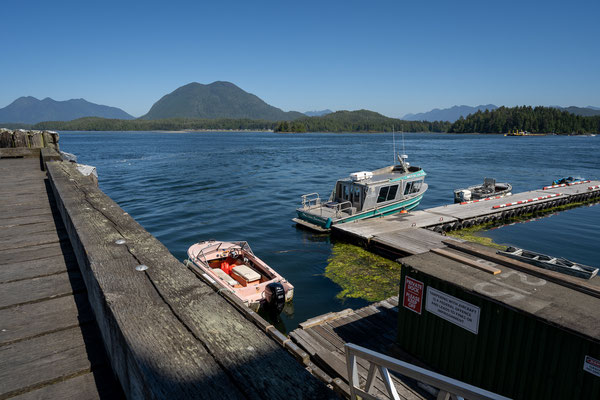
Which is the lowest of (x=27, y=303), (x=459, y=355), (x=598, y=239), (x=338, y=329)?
(x=598, y=239)

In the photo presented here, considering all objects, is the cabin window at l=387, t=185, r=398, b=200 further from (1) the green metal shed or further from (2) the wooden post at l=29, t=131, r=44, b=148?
(2) the wooden post at l=29, t=131, r=44, b=148

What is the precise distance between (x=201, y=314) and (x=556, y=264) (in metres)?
8.00

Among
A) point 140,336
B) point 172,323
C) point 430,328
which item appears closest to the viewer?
point 140,336

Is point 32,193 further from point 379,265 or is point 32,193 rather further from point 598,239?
point 598,239

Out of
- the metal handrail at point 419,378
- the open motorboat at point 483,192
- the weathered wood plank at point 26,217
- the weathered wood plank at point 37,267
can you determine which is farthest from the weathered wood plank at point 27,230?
the open motorboat at point 483,192

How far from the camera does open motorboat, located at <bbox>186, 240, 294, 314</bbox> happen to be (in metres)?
13.2

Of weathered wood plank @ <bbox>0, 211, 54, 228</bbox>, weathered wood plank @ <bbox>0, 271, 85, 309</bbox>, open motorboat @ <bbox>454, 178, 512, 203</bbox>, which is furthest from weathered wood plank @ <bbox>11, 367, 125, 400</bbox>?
open motorboat @ <bbox>454, 178, 512, 203</bbox>

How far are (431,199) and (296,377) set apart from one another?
3788 centimetres

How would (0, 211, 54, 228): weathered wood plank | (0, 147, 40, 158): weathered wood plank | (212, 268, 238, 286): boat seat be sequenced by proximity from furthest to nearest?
(212, 268, 238, 286): boat seat
(0, 147, 40, 158): weathered wood plank
(0, 211, 54, 228): weathered wood plank

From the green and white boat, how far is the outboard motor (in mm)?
10008

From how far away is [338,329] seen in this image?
1024 cm

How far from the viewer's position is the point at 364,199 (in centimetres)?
2367

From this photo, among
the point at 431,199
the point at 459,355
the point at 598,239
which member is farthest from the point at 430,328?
the point at 431,199

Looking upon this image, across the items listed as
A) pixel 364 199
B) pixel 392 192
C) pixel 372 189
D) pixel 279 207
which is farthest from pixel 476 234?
pixel 279 207
